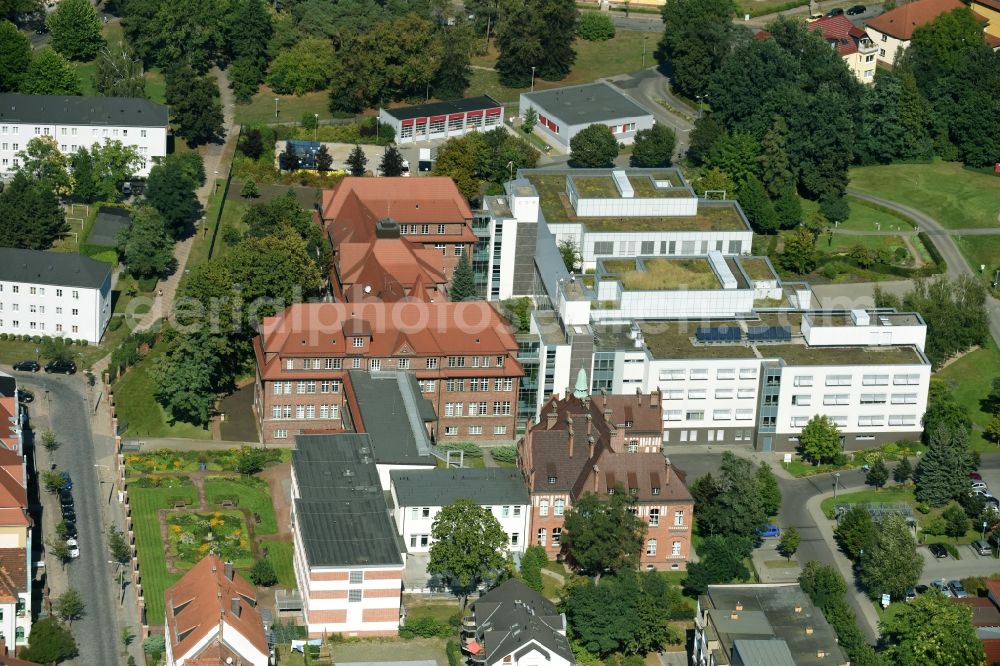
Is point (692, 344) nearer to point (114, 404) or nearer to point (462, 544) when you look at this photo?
point (462, 544)

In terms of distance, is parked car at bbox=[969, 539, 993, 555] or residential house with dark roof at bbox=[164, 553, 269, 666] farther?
parked car at bbox=[969, 539, 993, 555]

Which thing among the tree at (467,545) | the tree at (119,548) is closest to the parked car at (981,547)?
the tree at (467,545)

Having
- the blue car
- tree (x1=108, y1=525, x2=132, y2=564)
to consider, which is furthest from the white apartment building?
tree (x1=108, y1=525, x2=132, y2=564)

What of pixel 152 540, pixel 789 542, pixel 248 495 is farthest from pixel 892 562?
pixel 152 540

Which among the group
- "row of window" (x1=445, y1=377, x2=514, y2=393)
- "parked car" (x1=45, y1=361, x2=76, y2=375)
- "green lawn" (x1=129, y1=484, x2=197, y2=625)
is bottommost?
"green lawn" (x1=129, y1=484, x2=197, y2=625)

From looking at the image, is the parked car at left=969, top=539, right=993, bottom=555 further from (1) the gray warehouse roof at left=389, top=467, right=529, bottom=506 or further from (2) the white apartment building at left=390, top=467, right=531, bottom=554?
(1) the gray warehouse roof at left=389, top=467, right=529, bottom=506

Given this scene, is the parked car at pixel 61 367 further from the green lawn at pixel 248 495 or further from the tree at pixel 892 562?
the tree at pixel 892 562
